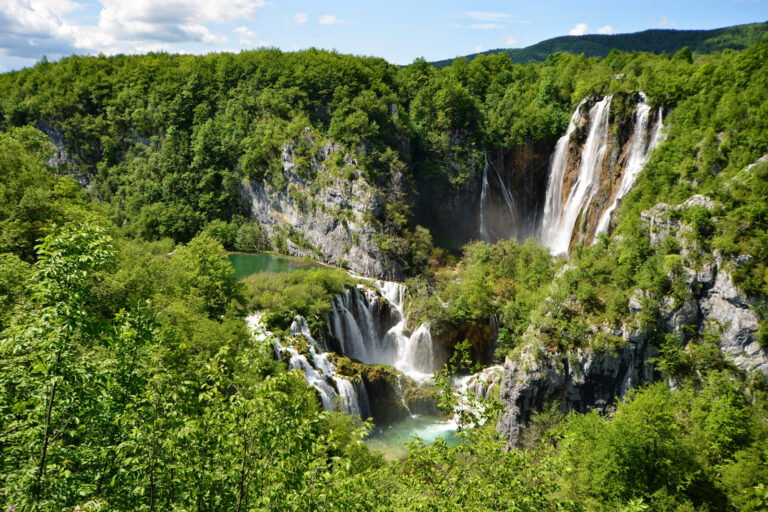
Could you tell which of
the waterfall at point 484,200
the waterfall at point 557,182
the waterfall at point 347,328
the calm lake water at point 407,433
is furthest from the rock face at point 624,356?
the waterfall at point 484,200

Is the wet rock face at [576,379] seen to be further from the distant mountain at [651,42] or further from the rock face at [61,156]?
the distant mountain at [651,42]

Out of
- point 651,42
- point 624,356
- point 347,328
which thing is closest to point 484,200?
point 347,328

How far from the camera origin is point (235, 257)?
165 ft

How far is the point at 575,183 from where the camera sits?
143ft

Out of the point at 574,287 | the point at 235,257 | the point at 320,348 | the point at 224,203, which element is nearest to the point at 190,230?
the point at 224,203

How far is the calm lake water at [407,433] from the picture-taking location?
Result: 971 inches

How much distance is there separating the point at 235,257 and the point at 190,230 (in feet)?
29.7

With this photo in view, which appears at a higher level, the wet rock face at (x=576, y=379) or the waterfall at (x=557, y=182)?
the waterfall at (x=557, y=182)

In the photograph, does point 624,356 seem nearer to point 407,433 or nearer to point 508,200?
point 407,433

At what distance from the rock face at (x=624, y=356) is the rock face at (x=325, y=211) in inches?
857

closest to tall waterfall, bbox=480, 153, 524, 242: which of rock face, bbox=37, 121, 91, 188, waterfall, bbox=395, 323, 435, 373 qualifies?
waterfall, bbox=395, 323, 435, 373

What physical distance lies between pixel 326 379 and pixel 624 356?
54.1 ft

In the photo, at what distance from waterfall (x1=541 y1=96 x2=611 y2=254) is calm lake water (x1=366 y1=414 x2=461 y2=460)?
74.8 ft

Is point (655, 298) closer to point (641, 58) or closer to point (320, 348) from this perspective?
point (320, 348)
